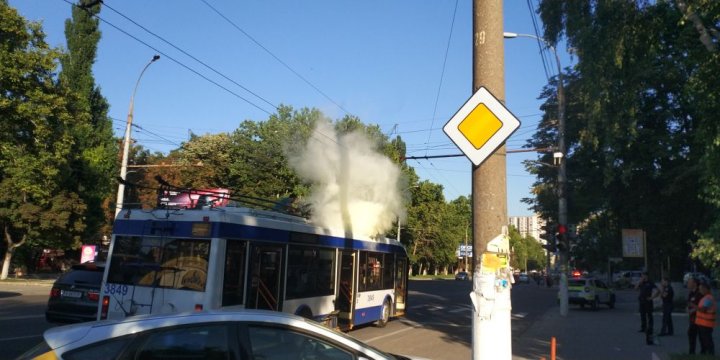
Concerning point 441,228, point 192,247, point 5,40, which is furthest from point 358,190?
point 441,228

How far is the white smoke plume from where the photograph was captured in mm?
16109

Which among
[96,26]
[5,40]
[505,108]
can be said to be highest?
[96,26]

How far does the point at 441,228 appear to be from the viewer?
251 feet

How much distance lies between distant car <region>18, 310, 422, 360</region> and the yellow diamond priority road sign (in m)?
1.99

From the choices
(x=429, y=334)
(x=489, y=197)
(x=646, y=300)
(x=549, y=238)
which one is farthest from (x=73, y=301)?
(x=549, y=238)

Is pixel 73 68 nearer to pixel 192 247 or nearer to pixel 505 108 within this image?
pixel 192 247

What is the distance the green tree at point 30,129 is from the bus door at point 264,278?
846 inches

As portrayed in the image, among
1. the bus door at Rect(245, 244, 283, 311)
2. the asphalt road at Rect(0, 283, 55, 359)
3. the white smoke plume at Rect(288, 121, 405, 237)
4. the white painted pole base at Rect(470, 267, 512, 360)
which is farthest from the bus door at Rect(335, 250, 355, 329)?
the white painted pole base at Rect(470, 267, 512, 360)

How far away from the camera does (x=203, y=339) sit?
3758mm

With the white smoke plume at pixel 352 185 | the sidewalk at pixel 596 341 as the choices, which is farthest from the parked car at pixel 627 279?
the white smoke plume at pixel 352 185

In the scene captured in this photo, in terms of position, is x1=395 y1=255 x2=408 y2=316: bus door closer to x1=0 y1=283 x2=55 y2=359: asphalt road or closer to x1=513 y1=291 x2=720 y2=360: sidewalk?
x1=513 y1=291 x2=720 y2=360: sidewalk

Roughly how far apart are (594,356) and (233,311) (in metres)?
10.2

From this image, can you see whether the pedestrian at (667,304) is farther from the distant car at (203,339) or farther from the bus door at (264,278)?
the distant car at (203,339)

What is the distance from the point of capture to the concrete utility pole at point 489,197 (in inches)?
179
